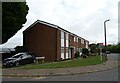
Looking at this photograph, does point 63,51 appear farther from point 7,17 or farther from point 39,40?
point 7,17

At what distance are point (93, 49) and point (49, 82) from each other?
66.6 meters

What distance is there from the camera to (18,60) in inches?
1192

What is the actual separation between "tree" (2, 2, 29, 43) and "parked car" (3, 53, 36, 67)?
4.90m

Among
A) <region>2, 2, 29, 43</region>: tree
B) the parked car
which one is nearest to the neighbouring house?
<region>2, 2, 29, 43</region>: tree

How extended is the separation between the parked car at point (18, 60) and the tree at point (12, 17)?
4897 mm

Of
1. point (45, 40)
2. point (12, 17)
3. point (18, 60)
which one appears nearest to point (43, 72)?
point (18, 60)

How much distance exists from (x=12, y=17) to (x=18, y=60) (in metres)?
6.93

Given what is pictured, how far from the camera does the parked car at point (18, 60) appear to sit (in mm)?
29022

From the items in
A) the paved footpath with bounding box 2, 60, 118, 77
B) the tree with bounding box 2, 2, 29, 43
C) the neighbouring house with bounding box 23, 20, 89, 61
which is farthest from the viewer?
the neighbouring house with bounding box 23, 20, 89, 61

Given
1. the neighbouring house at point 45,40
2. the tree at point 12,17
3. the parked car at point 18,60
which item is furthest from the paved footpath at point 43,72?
the neighbouring house at point 45,40

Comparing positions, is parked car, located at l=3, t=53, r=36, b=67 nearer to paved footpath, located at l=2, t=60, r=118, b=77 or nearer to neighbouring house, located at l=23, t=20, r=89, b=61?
neighbouring house, located at l=23, t=20, r=89, b=61

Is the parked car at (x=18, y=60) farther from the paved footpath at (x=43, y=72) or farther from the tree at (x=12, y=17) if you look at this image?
the paved footpath at (x=43, y=72)

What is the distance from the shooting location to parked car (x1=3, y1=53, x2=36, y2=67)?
29.0 metres

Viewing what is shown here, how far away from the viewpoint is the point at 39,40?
41000 mm
